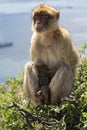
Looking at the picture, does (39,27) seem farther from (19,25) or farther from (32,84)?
(19,25)

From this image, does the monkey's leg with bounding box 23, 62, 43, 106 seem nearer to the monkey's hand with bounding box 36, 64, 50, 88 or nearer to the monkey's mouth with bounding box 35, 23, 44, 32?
the monkey's hand with bounding box 36, 64, 50, 88

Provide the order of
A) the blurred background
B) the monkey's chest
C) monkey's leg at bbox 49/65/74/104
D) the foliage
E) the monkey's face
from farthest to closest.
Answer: the blurred background → the monkey's chest → the monkey's face → monkey's leg at bbox 49/65/74/104 → the foliage

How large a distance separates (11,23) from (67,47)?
5018 centimetres

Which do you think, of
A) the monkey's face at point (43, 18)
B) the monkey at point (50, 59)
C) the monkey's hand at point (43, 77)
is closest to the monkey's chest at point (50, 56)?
the monkey at point (50, 59)

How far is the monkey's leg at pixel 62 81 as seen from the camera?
536cm

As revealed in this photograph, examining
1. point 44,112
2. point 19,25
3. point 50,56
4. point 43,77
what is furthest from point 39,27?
point 19,25

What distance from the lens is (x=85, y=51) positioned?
20.5 ft

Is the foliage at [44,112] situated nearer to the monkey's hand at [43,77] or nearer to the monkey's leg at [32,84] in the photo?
the monkey's leg at [32,84]

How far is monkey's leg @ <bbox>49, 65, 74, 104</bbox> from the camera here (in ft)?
17.6

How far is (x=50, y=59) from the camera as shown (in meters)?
5.68

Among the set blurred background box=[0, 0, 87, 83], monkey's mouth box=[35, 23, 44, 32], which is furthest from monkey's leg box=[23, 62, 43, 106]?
blurred background box=[0, 0, 87, 83]

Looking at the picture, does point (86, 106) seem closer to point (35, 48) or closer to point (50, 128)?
point (50, 128)

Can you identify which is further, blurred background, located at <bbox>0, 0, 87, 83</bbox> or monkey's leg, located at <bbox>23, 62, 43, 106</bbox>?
blurred background, located at <bbox>0, 0, 87, 83</bbox>

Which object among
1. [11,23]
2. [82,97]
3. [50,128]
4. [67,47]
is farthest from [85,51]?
[11,23]
